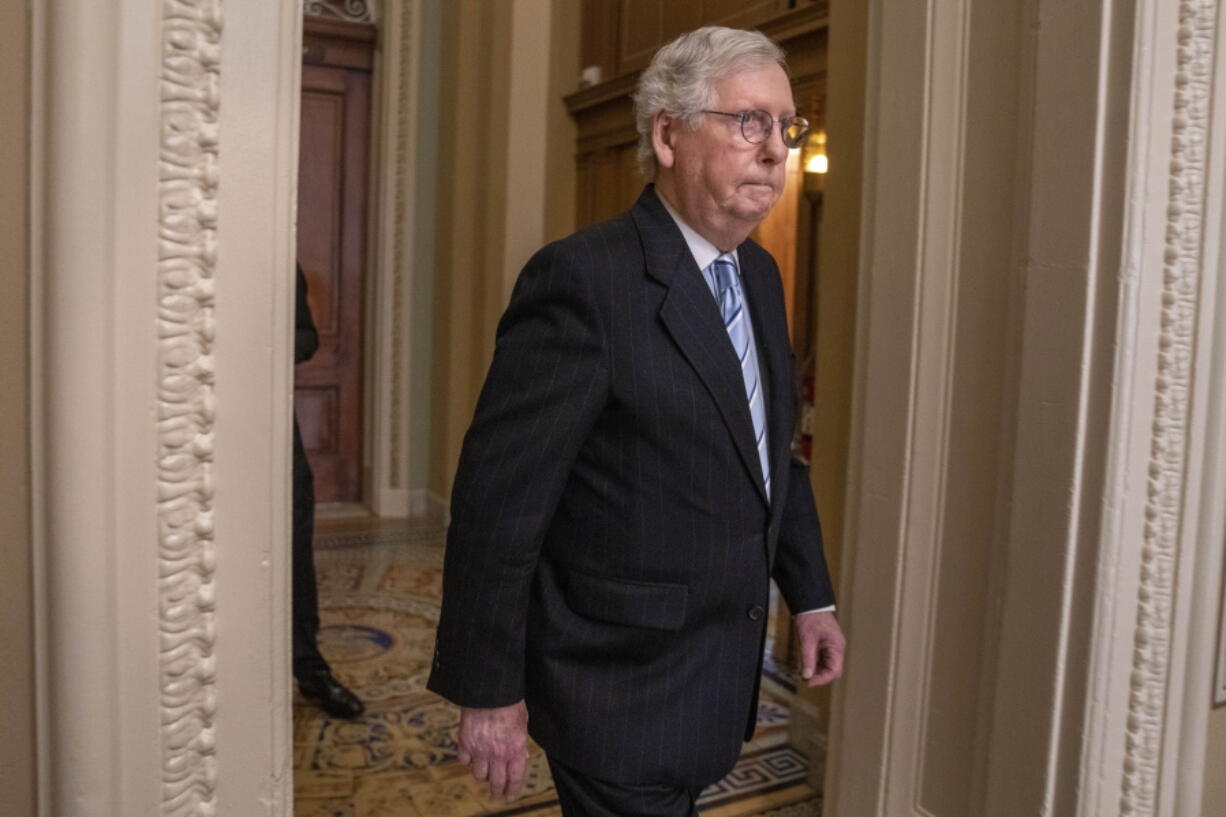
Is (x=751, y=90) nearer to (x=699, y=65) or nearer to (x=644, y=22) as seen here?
(x=699, y=65)

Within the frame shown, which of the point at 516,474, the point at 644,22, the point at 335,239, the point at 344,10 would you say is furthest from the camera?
the point at 335,239

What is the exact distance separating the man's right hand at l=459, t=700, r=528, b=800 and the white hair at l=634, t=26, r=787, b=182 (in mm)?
949

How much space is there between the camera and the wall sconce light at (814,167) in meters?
4.68

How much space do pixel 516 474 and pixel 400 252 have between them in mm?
5726

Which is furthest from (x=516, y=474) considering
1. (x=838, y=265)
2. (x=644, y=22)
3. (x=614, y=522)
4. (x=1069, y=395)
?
(x=644, y=22)

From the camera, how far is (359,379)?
7281mm

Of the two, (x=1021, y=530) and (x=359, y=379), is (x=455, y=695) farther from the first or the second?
(x=359, y=379)

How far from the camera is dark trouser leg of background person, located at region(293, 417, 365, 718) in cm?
321

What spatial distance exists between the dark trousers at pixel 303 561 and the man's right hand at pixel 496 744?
1704mm

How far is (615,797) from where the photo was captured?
5.24 feet

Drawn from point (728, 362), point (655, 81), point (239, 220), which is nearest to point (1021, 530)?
point (728, 362)

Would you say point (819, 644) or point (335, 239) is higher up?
point (335, 239)

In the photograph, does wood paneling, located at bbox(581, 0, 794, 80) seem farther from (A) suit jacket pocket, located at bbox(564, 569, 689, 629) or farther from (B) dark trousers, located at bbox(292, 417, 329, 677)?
(A) suit jacket pocket, located at bbox(564, 569, 689, 629)

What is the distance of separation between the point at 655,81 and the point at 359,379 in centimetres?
594
